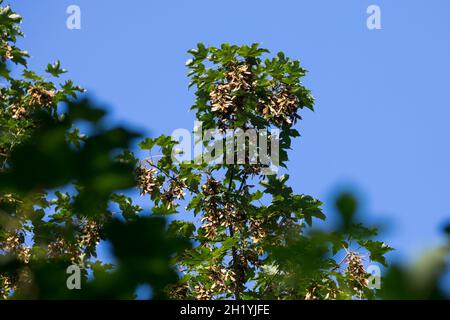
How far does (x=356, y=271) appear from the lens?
6.66m

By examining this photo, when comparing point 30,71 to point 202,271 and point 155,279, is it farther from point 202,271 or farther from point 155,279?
point 155,279

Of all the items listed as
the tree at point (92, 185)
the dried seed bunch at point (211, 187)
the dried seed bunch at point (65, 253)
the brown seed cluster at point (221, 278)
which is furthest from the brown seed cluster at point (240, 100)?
the tree at point (92, 185)

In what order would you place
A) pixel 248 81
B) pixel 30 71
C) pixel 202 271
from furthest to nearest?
pixel 30 71 → pixel 248 81 → pixel 202 271

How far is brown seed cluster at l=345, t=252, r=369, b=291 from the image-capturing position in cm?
640

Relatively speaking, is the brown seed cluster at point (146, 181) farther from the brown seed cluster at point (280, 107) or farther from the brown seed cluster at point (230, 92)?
the brown seed cluster at point (280, 107)

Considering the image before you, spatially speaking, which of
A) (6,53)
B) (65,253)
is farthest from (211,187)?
(65,253)

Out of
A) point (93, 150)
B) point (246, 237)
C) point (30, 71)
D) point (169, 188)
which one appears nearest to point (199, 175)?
point (169, 188)

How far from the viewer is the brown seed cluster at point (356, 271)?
6.40m

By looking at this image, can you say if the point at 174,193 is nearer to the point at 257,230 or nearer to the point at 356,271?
the point at 257,230

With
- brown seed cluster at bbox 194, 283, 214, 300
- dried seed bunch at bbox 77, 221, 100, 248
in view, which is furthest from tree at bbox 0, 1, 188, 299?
dried seed bunch at bbox 77, 221, 100, 248

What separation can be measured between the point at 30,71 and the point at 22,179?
27.8ft

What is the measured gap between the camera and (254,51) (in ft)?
28.9
